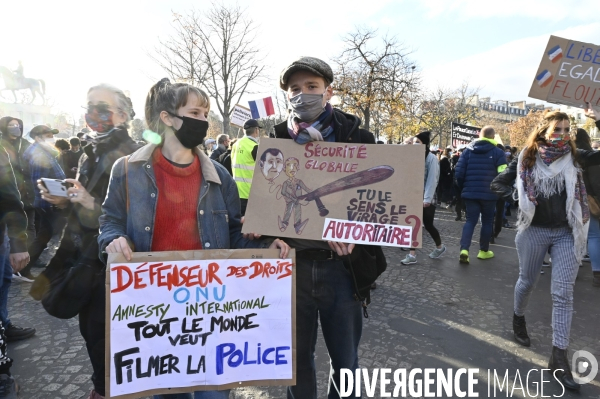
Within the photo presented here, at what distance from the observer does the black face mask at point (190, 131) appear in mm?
1818

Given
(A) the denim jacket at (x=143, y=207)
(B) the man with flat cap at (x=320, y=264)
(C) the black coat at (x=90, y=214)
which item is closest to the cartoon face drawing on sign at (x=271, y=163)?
(B) the man with flat cap at (x=320, y=264)

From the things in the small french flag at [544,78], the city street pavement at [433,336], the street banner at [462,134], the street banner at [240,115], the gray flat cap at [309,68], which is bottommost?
the city street pavement at [433,336]

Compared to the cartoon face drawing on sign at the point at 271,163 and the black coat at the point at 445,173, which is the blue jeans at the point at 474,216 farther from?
the black coat at the point at 445,173

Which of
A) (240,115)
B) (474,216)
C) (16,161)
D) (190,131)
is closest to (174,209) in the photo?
(190,131)

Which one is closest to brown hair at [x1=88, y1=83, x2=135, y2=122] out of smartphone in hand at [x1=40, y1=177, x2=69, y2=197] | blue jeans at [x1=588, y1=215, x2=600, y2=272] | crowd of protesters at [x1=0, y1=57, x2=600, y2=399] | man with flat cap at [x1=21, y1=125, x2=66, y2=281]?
crowd of protesters at [x1=0, y1=57, x2=600, y2=399]

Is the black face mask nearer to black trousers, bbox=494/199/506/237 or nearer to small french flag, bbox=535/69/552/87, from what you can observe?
small french flag, bbox=535/69/552/87

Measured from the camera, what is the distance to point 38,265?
5883 mm

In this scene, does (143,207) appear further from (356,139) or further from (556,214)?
(556,214)

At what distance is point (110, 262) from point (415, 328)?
10.0 ft

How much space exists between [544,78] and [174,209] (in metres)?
3.08

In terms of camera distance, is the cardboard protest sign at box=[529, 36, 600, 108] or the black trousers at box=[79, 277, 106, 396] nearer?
the black trousers at box=[79, 277, 106, 396]

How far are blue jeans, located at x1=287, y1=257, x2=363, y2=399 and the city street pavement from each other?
796mm

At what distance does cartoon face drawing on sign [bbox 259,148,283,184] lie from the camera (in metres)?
1.90

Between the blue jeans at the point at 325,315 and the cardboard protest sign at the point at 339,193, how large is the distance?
0.27 metres
